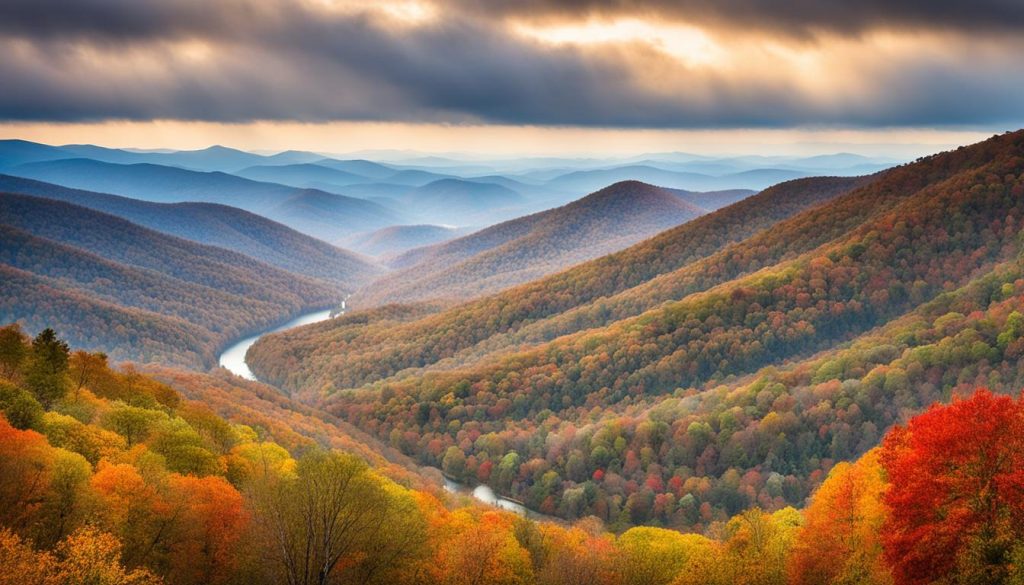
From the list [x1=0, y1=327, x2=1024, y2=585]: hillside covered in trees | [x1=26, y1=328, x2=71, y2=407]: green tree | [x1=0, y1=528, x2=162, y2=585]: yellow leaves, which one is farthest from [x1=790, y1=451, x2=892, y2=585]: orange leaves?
[x1=26, y1=328, x2=71, y2=407]: green tree

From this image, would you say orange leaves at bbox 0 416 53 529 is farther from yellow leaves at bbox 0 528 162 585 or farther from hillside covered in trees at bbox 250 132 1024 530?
hillside covered in trees at bbox 250 132 1024 530

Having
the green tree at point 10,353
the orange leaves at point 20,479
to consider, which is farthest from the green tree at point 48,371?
the orange leaves at point 20,479

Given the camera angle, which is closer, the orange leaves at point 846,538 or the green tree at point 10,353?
the orange leaves at point 846,538

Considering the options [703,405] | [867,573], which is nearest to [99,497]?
[867,573]

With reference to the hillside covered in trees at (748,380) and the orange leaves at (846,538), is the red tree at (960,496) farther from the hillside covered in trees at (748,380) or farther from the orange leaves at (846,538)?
the hillside covered in trees at (748,380)

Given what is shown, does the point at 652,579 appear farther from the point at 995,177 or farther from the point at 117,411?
the point at 995,177
